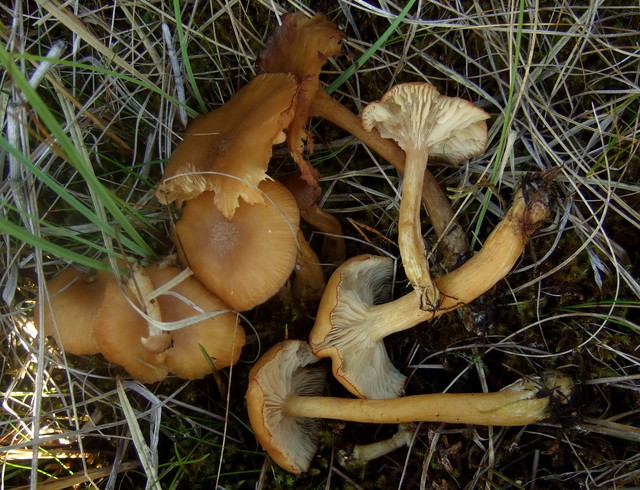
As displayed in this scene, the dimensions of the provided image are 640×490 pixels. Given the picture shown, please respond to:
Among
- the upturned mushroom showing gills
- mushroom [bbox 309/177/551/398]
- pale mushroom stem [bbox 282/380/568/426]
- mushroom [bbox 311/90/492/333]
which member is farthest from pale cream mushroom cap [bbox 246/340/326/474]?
mushroom [bbox 311/90/492/333]

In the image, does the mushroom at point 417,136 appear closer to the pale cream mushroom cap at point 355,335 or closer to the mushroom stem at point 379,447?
the pale cream mushroom cap at point 355,335

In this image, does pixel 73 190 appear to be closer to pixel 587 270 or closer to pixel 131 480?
pixel 131 480

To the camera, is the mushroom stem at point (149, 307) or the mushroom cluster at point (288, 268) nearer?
the mushroom cluster at point (288, 268)

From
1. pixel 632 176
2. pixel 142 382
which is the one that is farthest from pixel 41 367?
pixel 632 176

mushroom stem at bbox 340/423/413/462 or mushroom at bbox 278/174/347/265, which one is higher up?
A: mushroom at bbox 278/174/347/265

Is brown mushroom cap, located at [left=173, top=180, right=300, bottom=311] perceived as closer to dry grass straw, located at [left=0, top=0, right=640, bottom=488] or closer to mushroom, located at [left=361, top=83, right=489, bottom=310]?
dry grass straw, located at [left=0, top=0, right=640, bottom=488]

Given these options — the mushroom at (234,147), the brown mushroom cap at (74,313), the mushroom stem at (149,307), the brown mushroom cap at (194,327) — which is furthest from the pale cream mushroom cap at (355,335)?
the brown mushroom cap at (74,313)
